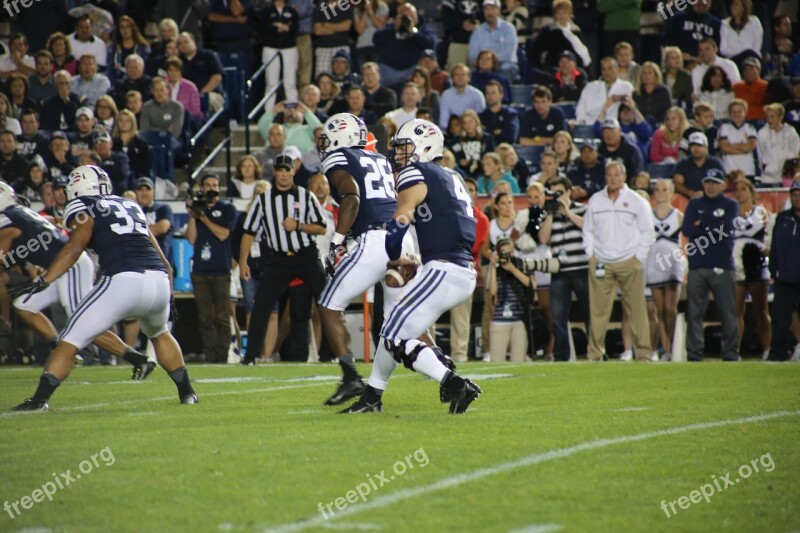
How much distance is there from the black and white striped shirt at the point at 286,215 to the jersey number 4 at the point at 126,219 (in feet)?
12.1

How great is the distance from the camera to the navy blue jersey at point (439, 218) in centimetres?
702

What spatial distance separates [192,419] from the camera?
23.1ft

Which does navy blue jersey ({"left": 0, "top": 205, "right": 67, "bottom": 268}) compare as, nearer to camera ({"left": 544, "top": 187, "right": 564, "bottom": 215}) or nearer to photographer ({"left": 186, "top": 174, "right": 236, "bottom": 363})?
photographer ({"left": 186, "top": 174, "right": 236, "bottom": 363})

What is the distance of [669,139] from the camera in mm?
14359

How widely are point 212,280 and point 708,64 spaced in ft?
24.3

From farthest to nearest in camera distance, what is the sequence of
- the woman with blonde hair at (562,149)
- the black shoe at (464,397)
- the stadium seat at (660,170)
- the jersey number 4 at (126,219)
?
the stadium seat at (660,170)
the woman with blonde hair at (562,149)
the jersey number 4 at (126,219)
the black shoe at (464,397)

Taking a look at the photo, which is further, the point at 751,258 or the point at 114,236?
the point at 751,258

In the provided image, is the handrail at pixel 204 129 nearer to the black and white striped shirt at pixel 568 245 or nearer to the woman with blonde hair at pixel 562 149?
the woman with blonde hair at pixel 562 149

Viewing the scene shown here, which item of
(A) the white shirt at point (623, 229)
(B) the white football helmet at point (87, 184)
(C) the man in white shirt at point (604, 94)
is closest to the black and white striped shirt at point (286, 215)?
(A) the white shirt at point (623, 229)

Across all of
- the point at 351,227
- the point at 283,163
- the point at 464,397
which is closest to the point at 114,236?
the point at 351,227

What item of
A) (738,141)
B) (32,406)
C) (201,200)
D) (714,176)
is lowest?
(32,406)

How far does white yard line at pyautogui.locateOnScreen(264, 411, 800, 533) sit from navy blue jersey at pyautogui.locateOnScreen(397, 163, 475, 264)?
1547 millimetres

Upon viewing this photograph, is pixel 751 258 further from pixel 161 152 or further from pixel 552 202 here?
pixel 161 152

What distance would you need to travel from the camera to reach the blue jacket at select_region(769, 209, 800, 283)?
39.3ft
